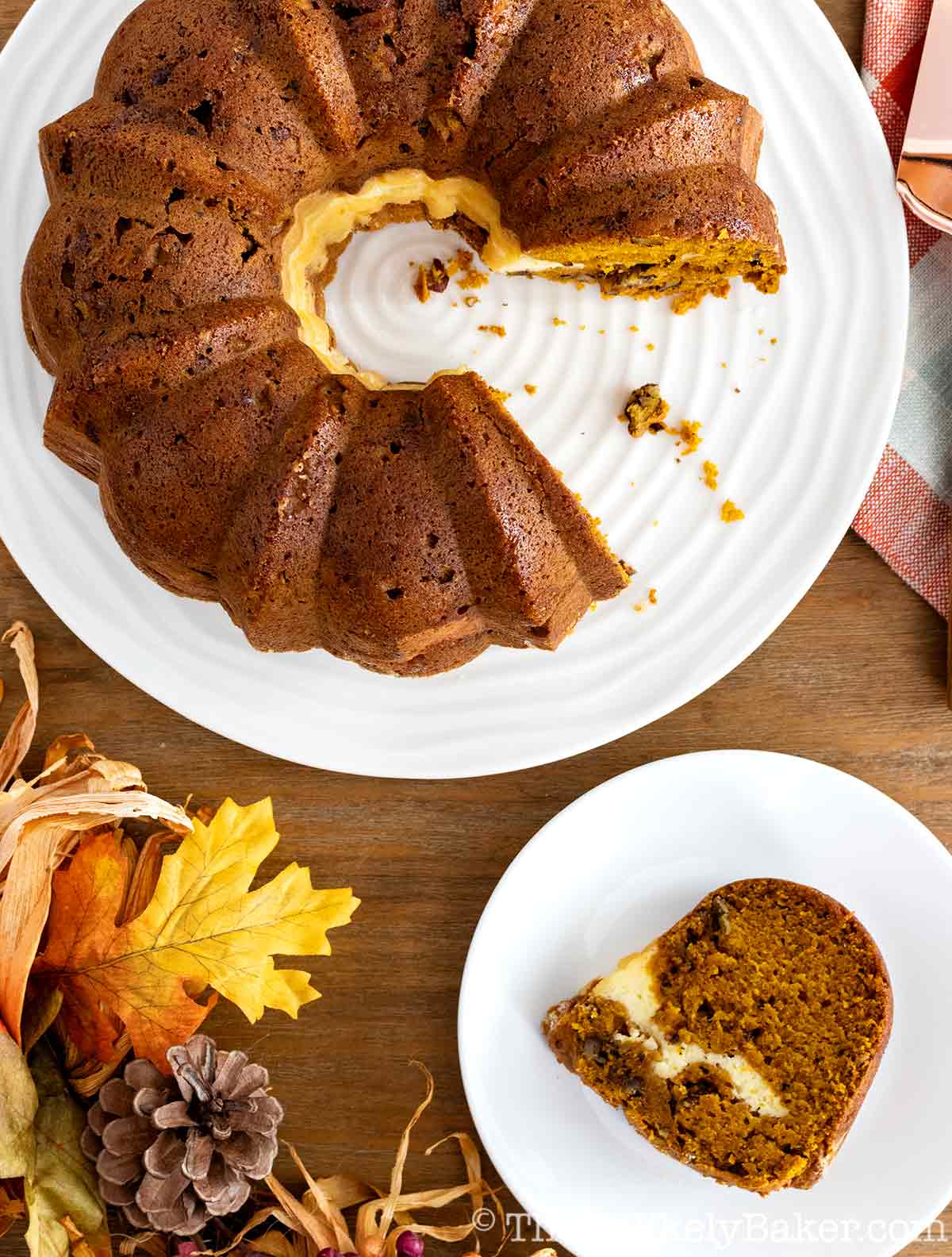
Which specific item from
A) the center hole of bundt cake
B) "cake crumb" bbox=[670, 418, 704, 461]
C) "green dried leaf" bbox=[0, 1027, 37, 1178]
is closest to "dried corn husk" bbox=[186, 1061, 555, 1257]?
"green dried leaf" bbox=[0, 1027, 37, 1178]

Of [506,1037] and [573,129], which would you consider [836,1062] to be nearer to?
[506,1037]

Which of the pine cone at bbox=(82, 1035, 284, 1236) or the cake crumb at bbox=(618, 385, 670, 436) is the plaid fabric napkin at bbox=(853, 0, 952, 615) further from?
the pine cone at bbox=(82, 1035, 284, 1236)

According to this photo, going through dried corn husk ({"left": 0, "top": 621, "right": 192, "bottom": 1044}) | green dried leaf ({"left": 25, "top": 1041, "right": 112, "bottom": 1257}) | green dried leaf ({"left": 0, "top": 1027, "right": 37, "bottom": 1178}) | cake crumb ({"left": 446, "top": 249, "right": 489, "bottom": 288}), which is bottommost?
green dried leaf ({"left": 25, "top": 1041, "right": 112, "bottom": 1257})

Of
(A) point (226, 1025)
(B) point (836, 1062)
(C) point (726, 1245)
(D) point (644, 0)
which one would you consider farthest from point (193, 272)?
(C) point (726, 1245)

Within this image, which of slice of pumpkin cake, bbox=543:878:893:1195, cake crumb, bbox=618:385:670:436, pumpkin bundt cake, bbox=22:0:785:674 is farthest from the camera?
cake crumb, bbox=618:385:670:436

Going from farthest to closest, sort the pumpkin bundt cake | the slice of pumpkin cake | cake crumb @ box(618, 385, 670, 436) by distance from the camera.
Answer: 1. cake crumb @ box(618, 385, 670, 436)
2. the slice of pumpkin cake
3. the pumpkin bundt cake

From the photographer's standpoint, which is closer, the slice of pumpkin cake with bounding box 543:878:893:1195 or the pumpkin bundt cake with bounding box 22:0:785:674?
the pumpkin bundt cake with bounding box 22:0:785:674
